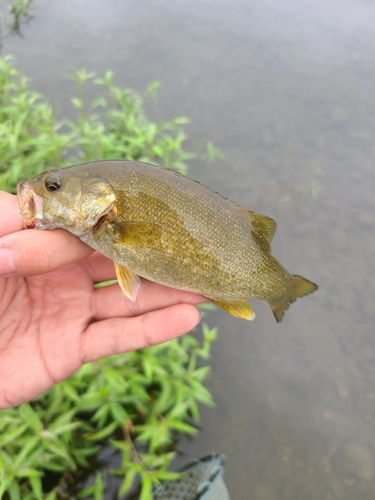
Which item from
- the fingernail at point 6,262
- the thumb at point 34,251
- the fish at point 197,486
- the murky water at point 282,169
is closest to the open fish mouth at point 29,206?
the thumb at point 34,251

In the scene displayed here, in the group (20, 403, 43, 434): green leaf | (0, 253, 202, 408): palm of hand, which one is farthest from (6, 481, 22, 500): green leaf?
(0, 253, 202, 408): palm of hand

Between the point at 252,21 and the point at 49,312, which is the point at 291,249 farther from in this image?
the point at 252,21

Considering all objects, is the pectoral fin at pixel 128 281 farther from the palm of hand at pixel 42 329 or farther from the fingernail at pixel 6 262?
the fingernail at pixel 6 262

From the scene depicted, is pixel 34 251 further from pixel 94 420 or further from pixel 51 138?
pixel 51 138

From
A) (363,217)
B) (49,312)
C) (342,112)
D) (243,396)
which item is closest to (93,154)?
(49,312)

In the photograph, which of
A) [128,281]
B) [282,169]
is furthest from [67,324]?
[282,169]

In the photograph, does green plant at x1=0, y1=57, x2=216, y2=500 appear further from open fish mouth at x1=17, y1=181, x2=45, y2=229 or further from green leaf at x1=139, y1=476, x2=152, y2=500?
open fish mouth at x1=17, y1=181, x2=45, y2=229
